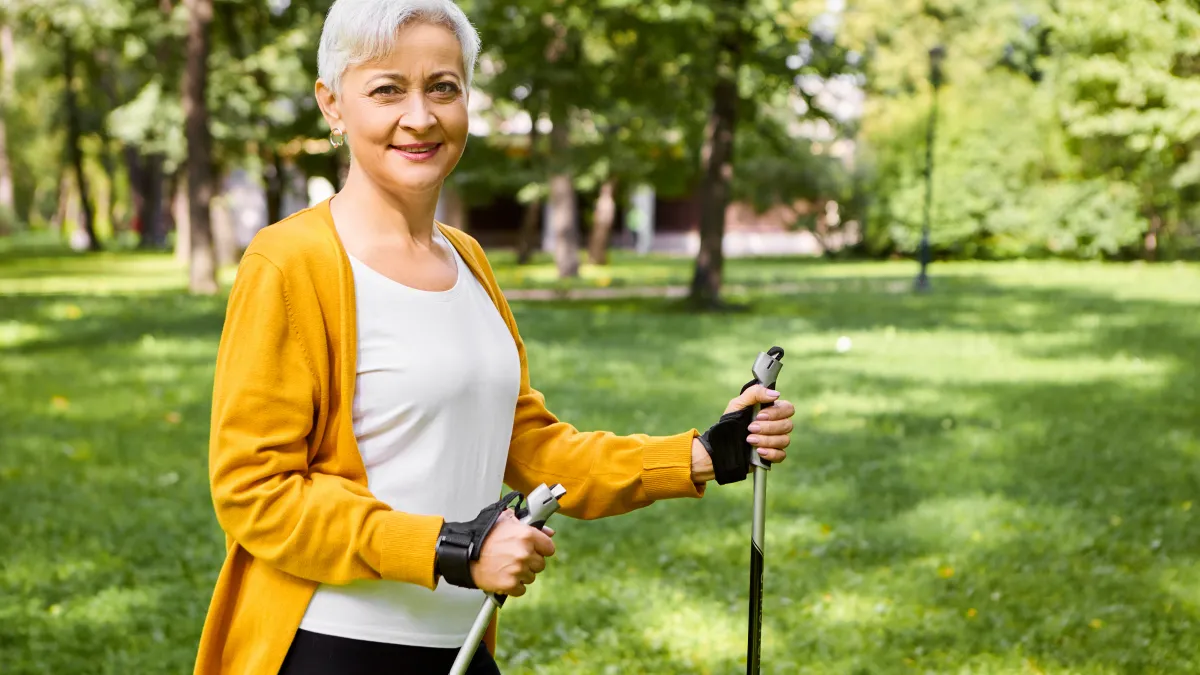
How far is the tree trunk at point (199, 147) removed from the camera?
22.2 m

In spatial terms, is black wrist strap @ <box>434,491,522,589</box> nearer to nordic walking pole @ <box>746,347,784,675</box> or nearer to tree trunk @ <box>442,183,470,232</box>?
nordic walking pole @ <box>746,347,784,675</box>

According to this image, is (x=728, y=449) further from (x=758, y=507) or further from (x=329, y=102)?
(x=329, y=102)

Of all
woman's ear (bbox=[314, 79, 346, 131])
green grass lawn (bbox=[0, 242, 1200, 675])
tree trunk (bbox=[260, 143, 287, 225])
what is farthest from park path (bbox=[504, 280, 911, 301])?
woman's ear (bbox=[314, 79, 346, 131])

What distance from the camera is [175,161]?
34.1 metres

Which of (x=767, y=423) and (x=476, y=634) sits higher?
(x=767, y=423)

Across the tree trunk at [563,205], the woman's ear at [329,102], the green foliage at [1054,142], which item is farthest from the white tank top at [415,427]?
the green foliage at [1054,142]

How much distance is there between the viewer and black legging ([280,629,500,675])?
2.27 meters

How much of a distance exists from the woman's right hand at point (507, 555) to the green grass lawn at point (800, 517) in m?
3.15

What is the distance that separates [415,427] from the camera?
229cm

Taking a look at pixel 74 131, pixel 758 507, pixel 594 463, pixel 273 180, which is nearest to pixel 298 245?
pixel 594 463

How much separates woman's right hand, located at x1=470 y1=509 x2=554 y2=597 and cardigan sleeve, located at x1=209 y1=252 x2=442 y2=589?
0.09 meters

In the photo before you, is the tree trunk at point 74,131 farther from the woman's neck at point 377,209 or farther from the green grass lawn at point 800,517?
the woman's neck at point 377,209

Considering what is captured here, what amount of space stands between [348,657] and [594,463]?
0.74 metres

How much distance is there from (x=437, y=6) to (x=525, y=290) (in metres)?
23.1
